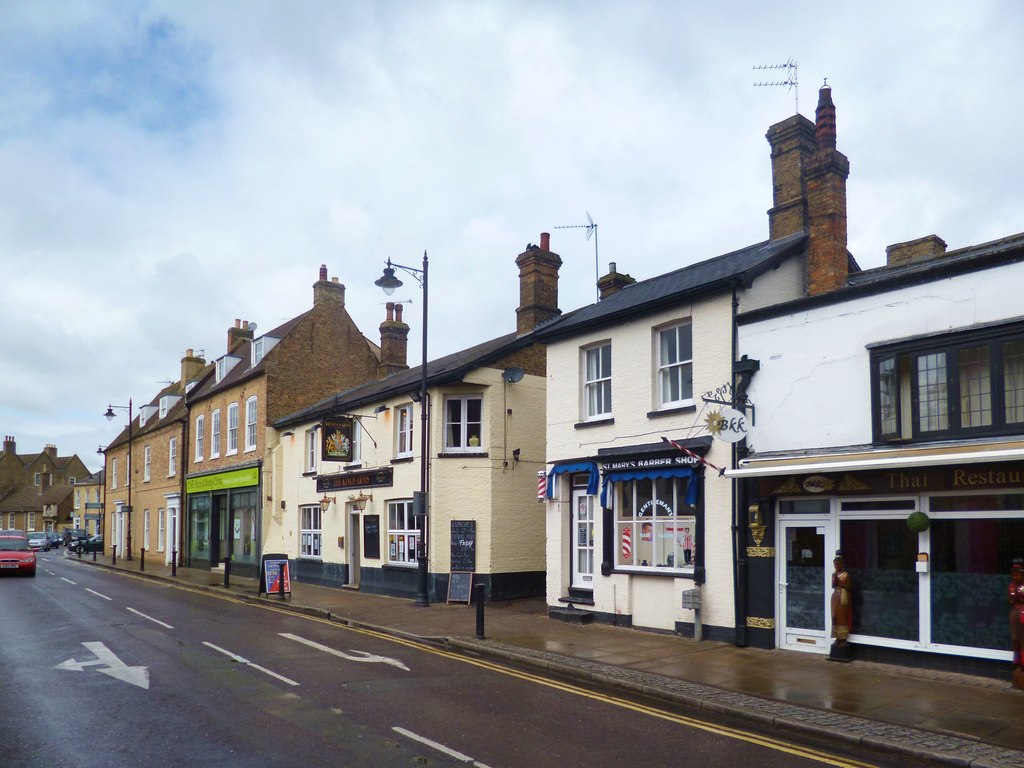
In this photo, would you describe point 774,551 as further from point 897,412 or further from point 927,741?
point 927,741

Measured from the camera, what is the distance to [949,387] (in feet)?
36.7

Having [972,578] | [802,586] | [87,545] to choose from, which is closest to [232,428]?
[802,586]

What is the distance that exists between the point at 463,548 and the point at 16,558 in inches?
791

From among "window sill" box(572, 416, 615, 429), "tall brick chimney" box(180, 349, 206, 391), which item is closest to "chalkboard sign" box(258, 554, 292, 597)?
"window sill" box(572, 416, 615, 429)

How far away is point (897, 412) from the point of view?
11.7m

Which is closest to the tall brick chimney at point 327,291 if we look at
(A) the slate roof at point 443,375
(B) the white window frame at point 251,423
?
(B) the white window frame at point 251,423

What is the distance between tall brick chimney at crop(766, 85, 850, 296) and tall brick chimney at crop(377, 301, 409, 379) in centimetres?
1802

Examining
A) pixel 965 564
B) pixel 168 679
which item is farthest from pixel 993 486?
pixel 168 679

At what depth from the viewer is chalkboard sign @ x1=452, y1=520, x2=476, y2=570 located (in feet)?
67.5

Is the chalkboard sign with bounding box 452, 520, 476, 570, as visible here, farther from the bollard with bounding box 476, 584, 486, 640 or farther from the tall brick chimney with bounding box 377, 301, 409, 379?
the tall brick chimney with bounding box 377, 301, 409, 379

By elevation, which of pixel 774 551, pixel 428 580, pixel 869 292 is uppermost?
pixel 869 292

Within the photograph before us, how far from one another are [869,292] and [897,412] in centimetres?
187

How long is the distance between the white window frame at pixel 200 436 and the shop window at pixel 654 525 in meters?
25.7

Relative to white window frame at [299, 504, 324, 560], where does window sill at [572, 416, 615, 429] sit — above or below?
above
